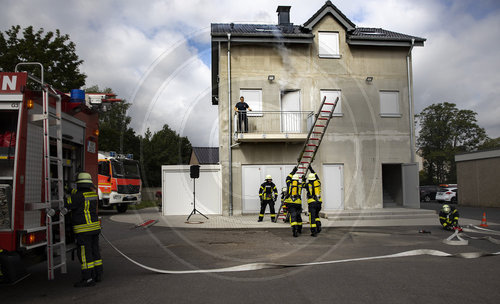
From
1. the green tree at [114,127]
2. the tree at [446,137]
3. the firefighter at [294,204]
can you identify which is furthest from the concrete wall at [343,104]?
the tree at [446,137]

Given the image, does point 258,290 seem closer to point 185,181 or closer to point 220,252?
point 220,252

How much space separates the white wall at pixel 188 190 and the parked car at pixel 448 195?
72.7ft

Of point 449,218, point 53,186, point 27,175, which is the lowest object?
point 449,218

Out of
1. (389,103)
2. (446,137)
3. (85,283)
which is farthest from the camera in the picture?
(446,137)

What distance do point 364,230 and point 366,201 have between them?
635 centimetres

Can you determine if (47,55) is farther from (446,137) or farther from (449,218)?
(446,137)

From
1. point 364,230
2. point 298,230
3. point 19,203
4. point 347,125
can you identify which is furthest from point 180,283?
point 347,125

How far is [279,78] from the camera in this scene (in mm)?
19344

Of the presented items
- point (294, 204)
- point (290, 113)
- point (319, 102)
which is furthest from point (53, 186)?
point (319, 102)

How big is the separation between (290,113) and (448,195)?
20.6 m

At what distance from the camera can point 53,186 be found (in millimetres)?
6027

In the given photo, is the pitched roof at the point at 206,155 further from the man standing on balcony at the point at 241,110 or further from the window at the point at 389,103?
the window at the point at 389,103

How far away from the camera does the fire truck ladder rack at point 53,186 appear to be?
5.17m

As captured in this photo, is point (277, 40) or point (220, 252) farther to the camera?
point (277, 40)
